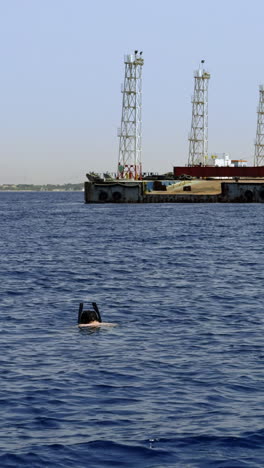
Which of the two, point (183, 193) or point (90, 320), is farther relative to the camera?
point (183, 193)

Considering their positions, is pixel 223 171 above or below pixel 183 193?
above

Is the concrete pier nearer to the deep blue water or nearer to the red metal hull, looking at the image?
the red metal hull

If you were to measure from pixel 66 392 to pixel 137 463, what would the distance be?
4.78 metres

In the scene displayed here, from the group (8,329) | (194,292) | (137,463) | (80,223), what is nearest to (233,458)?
(137,463)

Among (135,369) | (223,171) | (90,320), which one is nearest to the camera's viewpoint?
(135,369)

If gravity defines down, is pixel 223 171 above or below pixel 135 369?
above

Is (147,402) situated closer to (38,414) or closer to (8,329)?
(38,414)

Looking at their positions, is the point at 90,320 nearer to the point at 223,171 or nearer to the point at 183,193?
the point at 183,193

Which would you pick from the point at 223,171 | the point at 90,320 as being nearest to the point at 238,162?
the point at 223,171

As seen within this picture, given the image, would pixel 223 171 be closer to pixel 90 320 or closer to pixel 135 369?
pixel 90 320

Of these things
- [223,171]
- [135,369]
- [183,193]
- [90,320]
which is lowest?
[135,369]

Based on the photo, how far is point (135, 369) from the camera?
827 inches

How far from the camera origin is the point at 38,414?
17328mm

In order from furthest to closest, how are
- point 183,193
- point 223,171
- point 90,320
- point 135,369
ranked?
point 223,171 < point 183,193 < point 90,320 < point 135,369
